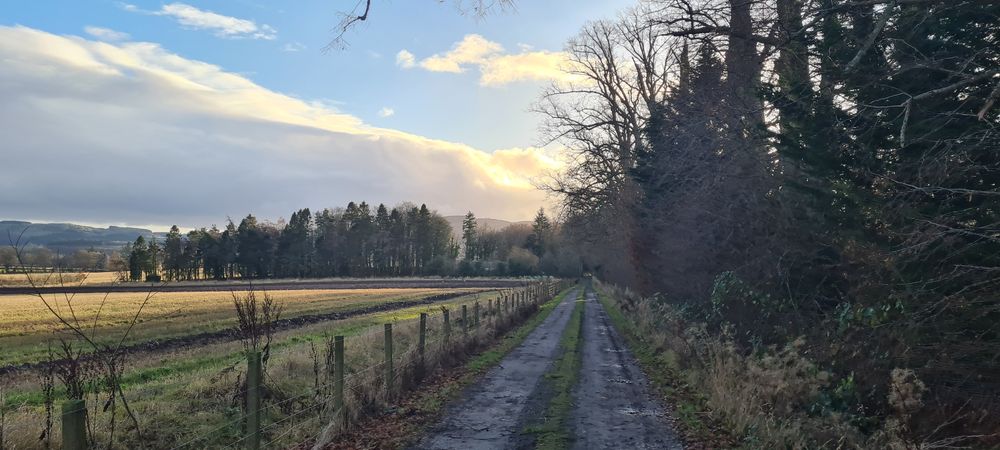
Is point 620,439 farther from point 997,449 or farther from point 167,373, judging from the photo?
point 167,373

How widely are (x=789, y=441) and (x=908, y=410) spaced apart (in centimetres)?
127

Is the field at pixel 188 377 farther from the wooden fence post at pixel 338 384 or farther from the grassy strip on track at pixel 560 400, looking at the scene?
the grassy strip on track at pixel 560 400

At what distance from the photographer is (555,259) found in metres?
108

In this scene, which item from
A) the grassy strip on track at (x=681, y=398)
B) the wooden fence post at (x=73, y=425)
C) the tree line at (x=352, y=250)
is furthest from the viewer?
the tree line at (x=352, y=250)

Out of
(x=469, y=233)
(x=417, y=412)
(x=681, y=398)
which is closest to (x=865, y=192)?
(x=681, y=398)

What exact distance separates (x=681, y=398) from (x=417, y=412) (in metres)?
4.58

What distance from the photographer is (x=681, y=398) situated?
10.4m

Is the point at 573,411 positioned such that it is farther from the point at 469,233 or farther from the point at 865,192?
the point at 469,233

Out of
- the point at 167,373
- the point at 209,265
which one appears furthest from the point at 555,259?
the point at 167,373

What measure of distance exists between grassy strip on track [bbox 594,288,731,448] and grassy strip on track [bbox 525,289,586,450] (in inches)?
62.1

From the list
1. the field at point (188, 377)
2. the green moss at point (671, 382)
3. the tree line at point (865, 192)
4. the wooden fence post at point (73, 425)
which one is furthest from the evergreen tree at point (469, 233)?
the wooden fence post at point (73, 425)

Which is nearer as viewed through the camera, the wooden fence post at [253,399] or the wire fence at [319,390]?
the wooden fence post at [253,399]

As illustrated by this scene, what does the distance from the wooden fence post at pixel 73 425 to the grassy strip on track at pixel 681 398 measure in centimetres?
648

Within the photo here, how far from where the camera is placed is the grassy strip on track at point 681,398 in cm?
789
